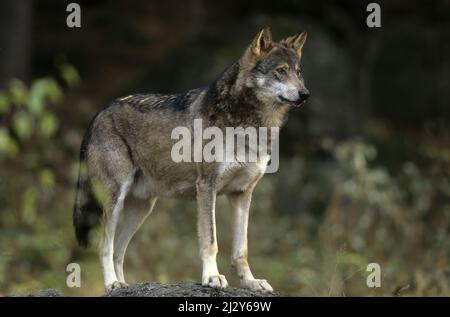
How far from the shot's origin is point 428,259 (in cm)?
1270

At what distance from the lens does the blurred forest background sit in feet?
37.0

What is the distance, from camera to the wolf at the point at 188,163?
7.64 metres

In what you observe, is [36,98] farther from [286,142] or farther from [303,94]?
[286,142]

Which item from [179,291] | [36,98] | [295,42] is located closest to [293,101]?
[295,42]

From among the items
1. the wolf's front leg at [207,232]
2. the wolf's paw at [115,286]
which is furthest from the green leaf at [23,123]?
the wolf's paw at [115,286]

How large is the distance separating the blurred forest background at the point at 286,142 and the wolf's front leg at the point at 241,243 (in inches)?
46.6

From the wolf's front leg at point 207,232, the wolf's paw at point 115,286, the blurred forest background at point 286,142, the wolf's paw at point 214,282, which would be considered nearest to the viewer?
the wolf's paw at point 214,282

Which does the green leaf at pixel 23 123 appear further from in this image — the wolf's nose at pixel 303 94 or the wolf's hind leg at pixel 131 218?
the wolf's nose at pixel 303 94

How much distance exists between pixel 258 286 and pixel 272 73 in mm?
1962

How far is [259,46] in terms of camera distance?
7.83m

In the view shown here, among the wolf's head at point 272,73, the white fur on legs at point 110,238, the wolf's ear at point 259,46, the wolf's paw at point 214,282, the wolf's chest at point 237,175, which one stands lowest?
the wolf's paw at point 214,282

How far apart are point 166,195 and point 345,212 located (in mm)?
6558
